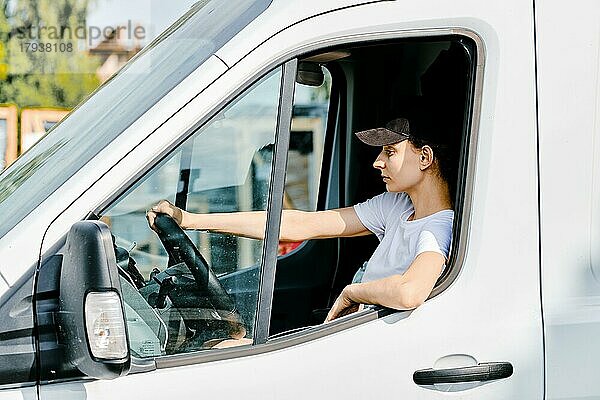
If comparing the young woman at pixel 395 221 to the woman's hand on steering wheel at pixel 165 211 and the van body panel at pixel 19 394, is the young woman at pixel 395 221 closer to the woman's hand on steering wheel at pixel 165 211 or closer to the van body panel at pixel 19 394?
the woman's hand on steering wheel at pixel 165 211

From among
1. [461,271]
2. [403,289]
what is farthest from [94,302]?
[461,271]

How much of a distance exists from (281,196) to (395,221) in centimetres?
69

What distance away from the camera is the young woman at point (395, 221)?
229cm

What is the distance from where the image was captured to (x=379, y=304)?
2.32 metres

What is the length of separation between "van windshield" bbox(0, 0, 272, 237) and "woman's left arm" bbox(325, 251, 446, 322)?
688 millimetres

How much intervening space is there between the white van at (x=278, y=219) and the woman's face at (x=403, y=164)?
32cm

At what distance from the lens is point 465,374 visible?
7.31ft

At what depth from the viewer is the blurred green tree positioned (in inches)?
367

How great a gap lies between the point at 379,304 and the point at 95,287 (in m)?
0.75

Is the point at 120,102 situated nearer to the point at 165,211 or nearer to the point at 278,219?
the point at 165,211

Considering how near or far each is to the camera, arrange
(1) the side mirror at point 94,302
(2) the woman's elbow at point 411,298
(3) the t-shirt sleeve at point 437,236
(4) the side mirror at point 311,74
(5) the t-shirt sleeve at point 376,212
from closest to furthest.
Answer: (1) the side mirror at point 94,302
(2) the woman's elbow at point 411,298
(3) the t-shirt sleeve at point 437,236
(4) the side mirror at point 311,74
(5) the t-shirt sleeve at point 376,212

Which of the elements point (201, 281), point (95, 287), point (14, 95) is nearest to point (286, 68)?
point (201, 281)

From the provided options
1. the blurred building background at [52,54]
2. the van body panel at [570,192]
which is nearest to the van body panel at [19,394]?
the van body panel at [570,192]
